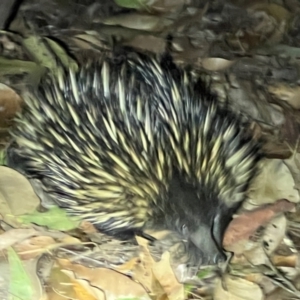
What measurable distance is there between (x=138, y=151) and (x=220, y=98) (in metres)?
0.35

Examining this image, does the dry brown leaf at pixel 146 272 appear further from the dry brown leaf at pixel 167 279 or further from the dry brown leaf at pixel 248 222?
the dry brown leaf at pixel 248 222

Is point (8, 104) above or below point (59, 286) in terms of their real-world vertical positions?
above

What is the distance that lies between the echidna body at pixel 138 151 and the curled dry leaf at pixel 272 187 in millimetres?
29

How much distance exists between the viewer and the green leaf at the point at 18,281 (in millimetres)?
1343

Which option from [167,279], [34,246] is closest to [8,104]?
[34,246]

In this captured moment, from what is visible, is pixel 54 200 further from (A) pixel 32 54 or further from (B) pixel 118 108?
(A) pixel 32 54

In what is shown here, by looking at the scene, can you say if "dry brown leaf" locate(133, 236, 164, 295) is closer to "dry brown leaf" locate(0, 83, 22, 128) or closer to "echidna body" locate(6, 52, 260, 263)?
"echidna body" locate(6, 52, 260, 263)

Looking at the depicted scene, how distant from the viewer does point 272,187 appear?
57.1 inches

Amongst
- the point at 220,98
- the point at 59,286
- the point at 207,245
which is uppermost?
the point at 220,98

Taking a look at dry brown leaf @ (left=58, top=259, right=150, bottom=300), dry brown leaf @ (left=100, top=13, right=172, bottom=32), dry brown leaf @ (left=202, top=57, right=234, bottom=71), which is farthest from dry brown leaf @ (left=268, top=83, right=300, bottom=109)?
dry brown leaf @ (left=58, top=259, right=150, bottom=300)

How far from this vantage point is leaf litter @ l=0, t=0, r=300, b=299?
4.43 feet

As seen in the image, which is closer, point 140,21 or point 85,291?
point 85,291

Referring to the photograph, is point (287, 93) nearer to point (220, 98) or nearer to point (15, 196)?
point (220, 98)

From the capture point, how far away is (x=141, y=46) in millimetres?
1698
